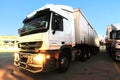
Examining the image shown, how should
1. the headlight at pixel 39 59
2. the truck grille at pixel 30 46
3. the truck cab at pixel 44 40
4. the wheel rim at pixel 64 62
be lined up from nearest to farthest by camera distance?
1. the headlight at pixel 39 59
2. the truck cab at pixel 44 40
3. the truck grille at pixel 30 46
4. the wheel rim at pixel 64 62

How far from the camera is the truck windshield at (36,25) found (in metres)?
6.93

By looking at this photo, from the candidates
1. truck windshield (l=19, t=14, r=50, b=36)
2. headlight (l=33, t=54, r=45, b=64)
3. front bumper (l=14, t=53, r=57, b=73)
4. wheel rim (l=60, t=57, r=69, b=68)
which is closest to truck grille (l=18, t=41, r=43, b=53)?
front bumper (l=14, t=53, r=57, b=73)

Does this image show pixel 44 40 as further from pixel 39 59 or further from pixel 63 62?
pixel 63 62

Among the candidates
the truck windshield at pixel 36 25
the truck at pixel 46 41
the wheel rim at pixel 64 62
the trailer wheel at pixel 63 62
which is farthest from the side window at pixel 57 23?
the wheel rim at pixel 64 62

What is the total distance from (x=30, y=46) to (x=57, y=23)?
1596mm

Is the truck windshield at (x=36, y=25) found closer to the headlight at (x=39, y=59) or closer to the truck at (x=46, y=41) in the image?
the truck at (x=46, y=41)

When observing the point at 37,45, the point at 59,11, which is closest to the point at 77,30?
the point at 59,11

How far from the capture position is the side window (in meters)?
7.20

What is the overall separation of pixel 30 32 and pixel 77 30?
12.9 feet

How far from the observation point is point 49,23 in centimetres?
695

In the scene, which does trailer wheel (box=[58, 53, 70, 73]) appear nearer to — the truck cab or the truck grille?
the truck cab

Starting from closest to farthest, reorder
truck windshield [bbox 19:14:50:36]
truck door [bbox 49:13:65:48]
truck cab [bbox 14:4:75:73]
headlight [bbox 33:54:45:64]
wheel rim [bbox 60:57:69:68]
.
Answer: headlight [bbox 33:54:45:64], truck cab [bbox 14:4:75:73], truck windshield [bbox 19:14:50:36], truck door [bbox 49:13:65:48], wheel rim [bbox 60:57:69:68]

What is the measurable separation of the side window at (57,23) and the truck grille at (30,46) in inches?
40.7

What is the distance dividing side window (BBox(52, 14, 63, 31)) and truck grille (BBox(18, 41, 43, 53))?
103 cm
